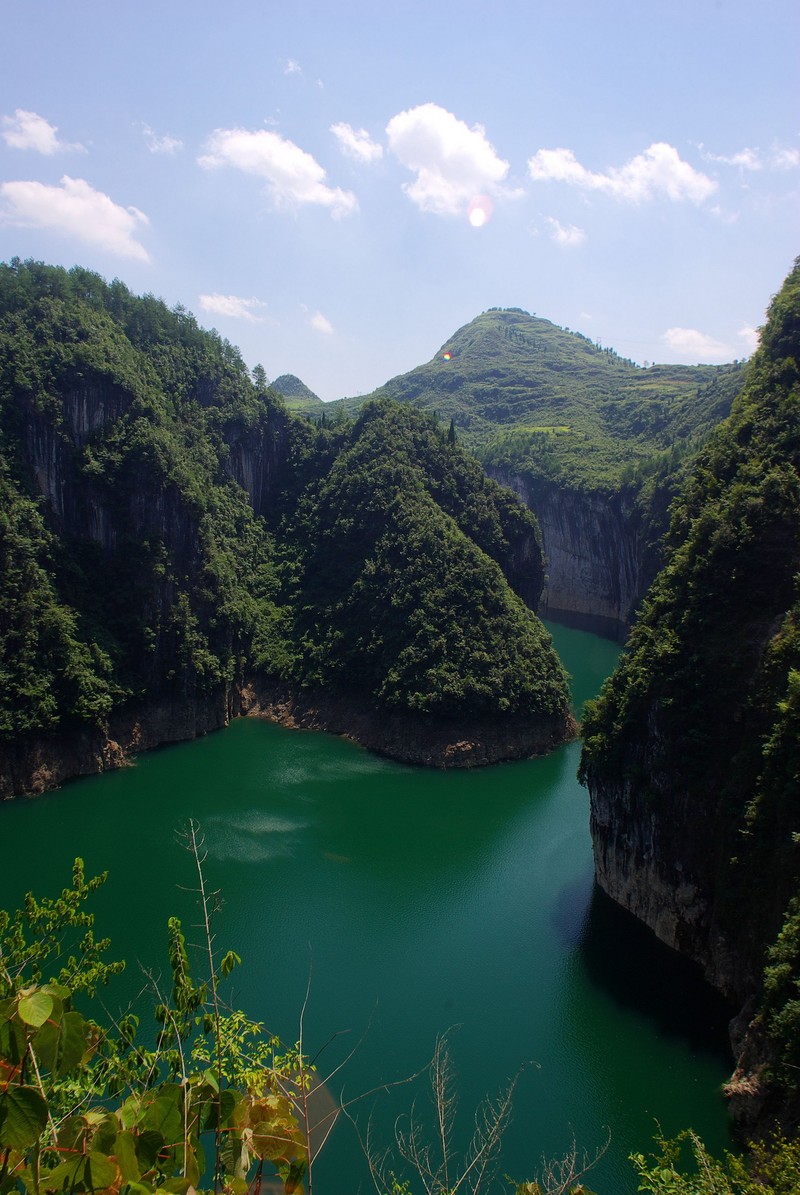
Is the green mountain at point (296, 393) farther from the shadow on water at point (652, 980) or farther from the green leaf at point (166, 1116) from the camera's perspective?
the green leaf at point (166, 1116)

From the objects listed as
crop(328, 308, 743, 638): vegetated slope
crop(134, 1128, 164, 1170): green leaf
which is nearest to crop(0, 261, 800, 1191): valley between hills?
crop(328, 308, 743, 638): vegetated slope

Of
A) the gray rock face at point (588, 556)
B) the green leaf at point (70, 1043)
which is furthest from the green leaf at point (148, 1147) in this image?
the gray rock face at point (588, 556)

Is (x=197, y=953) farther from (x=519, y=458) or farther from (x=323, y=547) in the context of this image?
(x=519, y=458)

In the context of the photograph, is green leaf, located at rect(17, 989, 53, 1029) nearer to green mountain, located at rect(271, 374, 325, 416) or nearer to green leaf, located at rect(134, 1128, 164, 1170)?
green leaf, located at rect(134, 1128, 164, 1170)

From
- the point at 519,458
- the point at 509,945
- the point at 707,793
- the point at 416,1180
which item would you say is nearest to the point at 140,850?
the point at 509,945

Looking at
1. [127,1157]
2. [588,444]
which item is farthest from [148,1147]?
[588,444]
